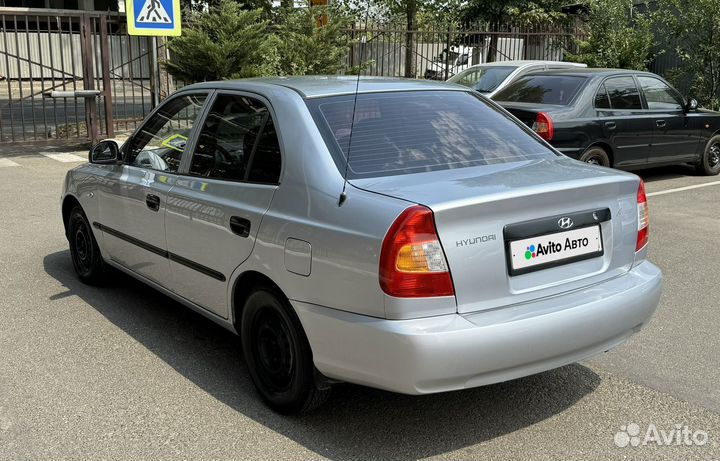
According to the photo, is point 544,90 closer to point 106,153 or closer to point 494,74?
point 494,74

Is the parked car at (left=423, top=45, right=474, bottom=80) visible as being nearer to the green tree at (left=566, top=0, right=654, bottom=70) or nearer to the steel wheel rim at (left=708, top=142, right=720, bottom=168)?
the green tree at (left=566, top=0, right=654, bottom=70)

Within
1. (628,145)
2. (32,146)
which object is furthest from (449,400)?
(32,146)

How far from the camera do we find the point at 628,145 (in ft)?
31.8

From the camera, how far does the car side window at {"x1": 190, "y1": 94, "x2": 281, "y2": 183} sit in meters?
3.77

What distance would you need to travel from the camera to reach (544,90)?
9578 mm

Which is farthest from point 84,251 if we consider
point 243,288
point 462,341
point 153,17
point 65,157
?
point 65,157

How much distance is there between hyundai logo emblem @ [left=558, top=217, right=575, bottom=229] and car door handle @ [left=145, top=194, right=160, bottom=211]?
2363 mm

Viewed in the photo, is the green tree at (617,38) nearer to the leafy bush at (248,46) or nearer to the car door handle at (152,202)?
the leafy bush at (248,46)

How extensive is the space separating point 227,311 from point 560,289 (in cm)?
169

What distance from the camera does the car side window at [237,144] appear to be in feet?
12.4

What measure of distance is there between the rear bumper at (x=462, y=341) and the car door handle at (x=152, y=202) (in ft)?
5.09

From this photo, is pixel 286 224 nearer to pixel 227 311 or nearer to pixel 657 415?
pixel 227 311

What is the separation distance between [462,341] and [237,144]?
173 centimetres

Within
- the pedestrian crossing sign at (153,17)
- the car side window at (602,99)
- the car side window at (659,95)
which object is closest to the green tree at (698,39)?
the car side window at (659,95)
